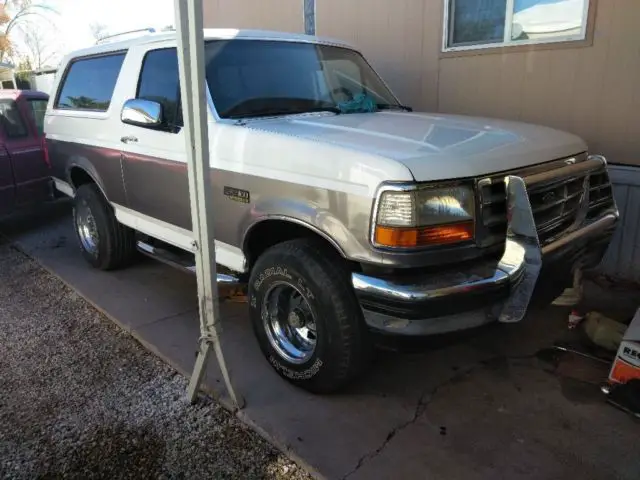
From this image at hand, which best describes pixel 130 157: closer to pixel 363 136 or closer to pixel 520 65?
pixel 363 136

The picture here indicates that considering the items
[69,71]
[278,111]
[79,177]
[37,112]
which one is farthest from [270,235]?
[37,112]

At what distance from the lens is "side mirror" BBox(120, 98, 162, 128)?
341cm

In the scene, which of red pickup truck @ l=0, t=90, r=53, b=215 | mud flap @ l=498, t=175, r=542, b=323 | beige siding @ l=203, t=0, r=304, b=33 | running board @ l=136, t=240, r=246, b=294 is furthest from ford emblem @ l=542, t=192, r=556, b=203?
red pickup truck @ l=0, t=90, r=53, b=215

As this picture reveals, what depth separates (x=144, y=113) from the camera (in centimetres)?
344

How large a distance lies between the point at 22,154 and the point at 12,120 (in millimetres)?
466

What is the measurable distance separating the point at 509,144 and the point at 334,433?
1.82m

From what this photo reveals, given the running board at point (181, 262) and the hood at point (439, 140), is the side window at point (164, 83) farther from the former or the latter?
the running board at point (181, 262)

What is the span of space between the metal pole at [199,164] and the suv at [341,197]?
0.48 ft

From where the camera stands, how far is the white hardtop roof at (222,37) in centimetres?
373

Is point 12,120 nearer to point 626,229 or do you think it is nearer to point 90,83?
point 90,83

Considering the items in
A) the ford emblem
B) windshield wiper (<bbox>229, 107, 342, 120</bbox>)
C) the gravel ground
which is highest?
windshield wiper (<bbox>229, 107, 342, 120</bbox>)

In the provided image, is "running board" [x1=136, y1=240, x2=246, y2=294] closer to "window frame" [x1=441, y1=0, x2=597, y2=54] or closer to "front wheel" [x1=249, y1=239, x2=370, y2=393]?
"front wheel" [x1=249, y1=239, x2=370, y2=393]

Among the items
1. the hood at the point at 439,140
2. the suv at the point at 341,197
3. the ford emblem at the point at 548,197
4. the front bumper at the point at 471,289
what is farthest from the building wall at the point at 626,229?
the front bumper at the point at 471,289

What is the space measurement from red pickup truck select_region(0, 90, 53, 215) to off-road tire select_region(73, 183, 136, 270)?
1551 millimetres
